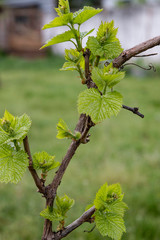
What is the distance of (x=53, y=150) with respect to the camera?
3947 mm

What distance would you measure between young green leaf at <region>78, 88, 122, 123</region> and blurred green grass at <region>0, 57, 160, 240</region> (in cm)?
195

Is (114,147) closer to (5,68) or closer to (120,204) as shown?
(120,204)

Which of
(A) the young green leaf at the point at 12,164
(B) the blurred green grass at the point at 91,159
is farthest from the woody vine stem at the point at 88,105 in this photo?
(B) the blurred green grass at the point at 91,159

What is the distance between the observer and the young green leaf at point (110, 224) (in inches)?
28.2

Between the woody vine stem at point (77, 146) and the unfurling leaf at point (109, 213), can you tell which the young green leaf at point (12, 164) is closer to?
the woody vine stem at point (77, 146)

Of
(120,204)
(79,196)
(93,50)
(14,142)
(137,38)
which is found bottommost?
(79,196)

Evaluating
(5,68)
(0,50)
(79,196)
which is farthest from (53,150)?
(0,50)

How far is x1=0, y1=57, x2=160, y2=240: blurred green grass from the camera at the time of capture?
2529 millimetres

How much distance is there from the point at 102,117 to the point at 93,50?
144 mm

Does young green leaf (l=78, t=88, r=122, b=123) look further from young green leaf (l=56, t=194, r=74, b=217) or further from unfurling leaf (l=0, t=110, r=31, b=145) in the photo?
young green leaf (l=56, t=194, r=74, b=217)

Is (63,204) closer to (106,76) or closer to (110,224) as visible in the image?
(110,224)

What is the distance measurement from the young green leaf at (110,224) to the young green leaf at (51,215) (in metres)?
0.09

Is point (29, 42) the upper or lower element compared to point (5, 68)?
upper

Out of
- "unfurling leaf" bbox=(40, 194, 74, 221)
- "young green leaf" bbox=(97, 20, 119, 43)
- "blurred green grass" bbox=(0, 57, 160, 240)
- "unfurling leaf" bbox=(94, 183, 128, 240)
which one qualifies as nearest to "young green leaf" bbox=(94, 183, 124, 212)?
"unfurling leaf" bbox=(94, 183, 128, 240)
